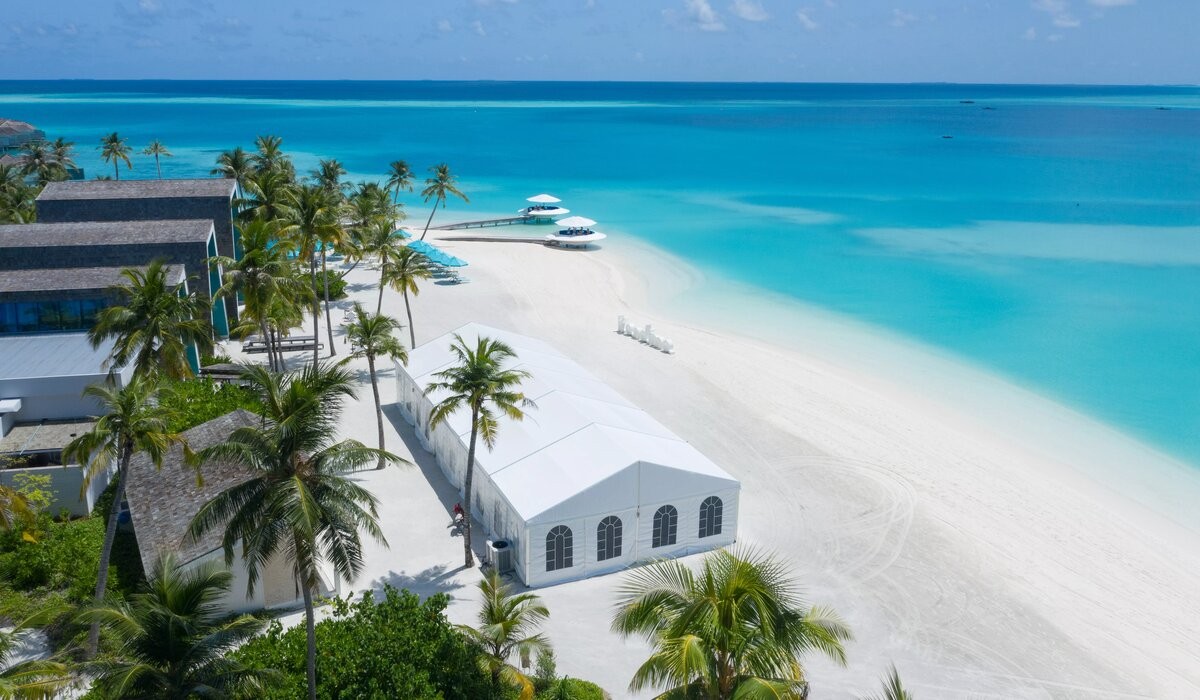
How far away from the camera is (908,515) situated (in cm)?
2733

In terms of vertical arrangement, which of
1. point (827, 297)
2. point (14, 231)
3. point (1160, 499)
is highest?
point (14, 231)

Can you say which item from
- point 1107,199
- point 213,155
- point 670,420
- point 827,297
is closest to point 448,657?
point 670,420

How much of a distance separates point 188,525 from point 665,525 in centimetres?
1187

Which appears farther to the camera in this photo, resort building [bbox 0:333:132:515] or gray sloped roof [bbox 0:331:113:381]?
gray sloped roof [bbox 0:331:113:381]

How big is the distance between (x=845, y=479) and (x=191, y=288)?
88.8ft

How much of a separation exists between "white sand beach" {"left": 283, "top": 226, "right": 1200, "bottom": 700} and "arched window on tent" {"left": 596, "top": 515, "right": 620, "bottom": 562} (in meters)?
0.65

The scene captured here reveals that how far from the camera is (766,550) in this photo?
82.9 feet

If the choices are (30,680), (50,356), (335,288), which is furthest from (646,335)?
(30,680)

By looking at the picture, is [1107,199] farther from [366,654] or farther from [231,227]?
[366,654]

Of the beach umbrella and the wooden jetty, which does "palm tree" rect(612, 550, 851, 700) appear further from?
the wooden jetty

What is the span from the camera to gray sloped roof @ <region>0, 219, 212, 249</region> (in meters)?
35.6

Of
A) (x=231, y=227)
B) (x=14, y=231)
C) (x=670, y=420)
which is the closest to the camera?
(x=670, y=420)

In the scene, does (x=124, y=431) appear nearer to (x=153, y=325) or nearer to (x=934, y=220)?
(x=153, y=325)

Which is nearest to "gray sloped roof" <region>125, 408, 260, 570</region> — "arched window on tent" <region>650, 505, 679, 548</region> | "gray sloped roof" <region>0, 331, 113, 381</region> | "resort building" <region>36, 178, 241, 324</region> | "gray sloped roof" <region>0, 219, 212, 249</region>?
"gray sloped roof" <region>0, 331, 113, 381</region>
